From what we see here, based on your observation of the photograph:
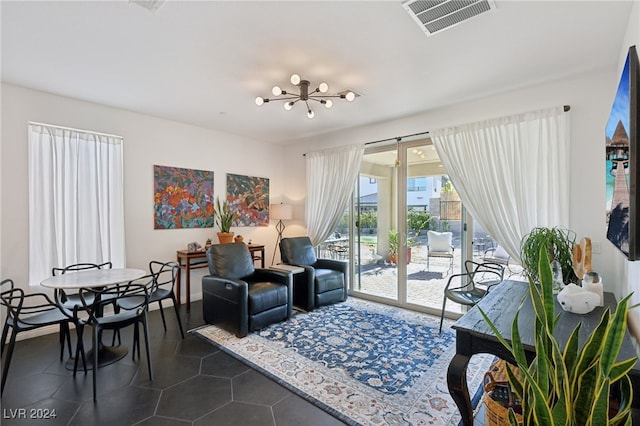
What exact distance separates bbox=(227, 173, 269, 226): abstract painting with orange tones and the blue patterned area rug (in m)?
2.08

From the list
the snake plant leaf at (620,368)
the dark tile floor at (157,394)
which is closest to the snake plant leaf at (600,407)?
the snake plant leaf at (620,368)

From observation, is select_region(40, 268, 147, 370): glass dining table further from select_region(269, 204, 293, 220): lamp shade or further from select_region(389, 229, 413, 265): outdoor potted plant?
select_region(389, 229, 413, 265): outdoor potted plant

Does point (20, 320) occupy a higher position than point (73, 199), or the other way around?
point (73, 199)

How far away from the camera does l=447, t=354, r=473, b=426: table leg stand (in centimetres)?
158

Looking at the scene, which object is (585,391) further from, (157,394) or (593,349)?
(157,394)

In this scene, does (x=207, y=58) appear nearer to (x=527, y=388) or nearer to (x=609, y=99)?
(x=527, y=388)

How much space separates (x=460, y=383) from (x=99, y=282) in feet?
9.39

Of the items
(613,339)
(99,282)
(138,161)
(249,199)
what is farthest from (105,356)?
(613,339)

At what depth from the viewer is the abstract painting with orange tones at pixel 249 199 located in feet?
16.7

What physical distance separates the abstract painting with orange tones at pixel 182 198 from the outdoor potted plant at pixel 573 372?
14.3 ft

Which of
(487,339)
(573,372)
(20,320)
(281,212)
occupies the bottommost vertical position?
(20,320)

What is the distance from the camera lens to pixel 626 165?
4.70 feet

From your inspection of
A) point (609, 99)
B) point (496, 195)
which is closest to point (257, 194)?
point (496, 195)

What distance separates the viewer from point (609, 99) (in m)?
2.80
